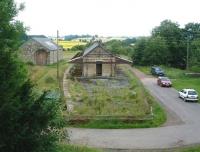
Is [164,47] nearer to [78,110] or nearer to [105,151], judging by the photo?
[78,110]

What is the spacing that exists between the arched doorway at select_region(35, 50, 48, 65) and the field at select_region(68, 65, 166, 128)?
2407 cm

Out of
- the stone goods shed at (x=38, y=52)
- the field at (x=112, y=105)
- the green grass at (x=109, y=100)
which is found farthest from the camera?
the stone goods shed at (x=38, y=52)

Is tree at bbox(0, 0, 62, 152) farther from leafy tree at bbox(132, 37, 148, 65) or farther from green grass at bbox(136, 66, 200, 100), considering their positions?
leafy tree at bbox(132, 37, 148, 65)

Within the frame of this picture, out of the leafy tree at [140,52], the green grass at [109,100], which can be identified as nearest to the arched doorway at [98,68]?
the green grass at [109,100]

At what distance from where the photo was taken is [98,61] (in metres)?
53.9

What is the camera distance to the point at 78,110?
97.3 ft

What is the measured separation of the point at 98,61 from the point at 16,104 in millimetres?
41970

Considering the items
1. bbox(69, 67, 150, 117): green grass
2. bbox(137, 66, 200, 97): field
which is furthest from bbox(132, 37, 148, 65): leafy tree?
bbox(69, 67, 150, 117): green grass

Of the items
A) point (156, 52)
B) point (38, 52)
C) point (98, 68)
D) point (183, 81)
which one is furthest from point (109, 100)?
point (156, 52)

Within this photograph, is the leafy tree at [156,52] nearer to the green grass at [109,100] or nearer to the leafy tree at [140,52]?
the leafy tree at [140,52]

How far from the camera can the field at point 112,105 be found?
27453 mm

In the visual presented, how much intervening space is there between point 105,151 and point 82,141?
2.33m

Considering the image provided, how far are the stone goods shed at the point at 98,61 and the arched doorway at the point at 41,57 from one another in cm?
1518

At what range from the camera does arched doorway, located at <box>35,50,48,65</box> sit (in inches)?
2685
